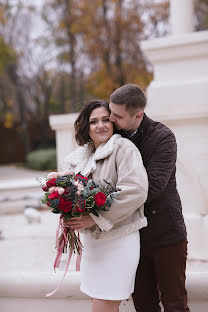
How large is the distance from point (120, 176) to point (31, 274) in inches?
50.4

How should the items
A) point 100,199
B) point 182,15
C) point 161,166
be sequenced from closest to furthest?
1. point 100,199
2. point 161,166
3. point 182,15

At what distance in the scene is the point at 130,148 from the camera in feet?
6.91

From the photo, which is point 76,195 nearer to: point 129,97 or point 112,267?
point 112,267

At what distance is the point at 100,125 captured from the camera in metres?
2.27

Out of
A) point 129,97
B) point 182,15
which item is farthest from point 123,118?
point 182,15

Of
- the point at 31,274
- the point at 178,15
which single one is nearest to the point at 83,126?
the point at 31,274

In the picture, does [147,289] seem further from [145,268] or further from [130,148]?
[130,148]

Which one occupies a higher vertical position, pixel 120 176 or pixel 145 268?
pixel 120 176

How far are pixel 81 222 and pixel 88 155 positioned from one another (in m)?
0.52

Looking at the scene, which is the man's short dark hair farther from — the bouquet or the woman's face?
the bouquet

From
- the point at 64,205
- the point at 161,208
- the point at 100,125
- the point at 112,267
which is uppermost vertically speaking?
the point at 100,125

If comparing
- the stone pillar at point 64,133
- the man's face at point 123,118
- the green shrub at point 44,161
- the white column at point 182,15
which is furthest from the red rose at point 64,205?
the green shrub at point 44,161

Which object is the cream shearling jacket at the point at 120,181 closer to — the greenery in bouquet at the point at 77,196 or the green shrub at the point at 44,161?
the greenery in bouquet at the point at 77,196

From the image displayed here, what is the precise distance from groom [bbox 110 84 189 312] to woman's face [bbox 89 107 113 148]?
7 cm
